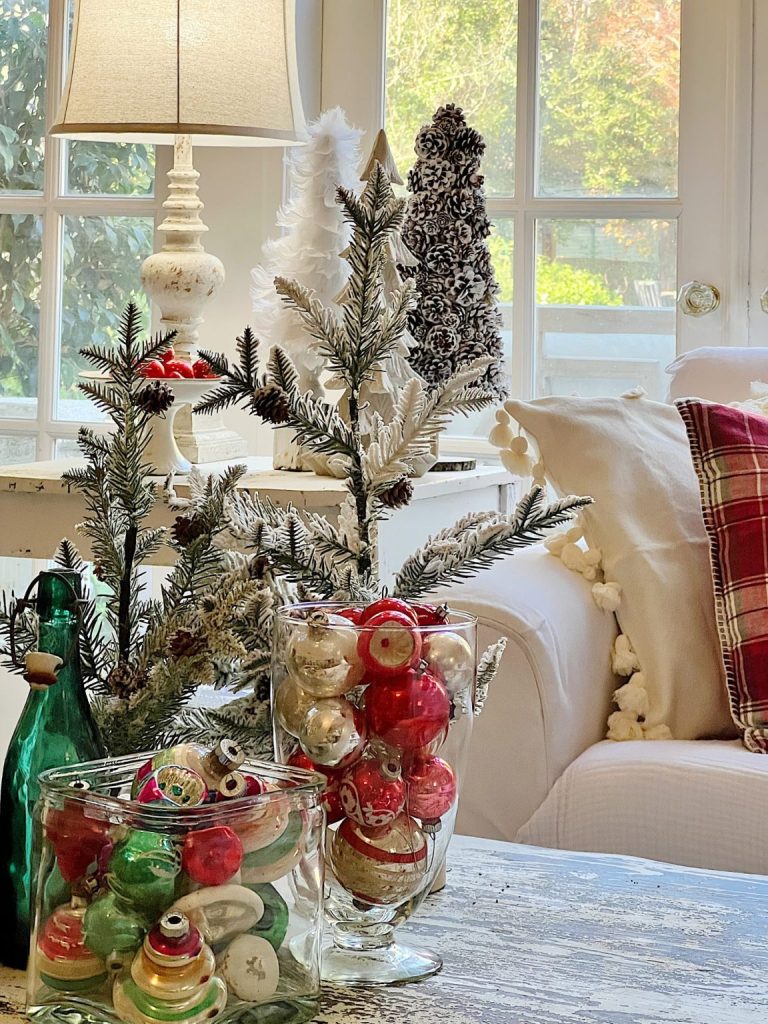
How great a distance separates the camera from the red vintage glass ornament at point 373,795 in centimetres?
61

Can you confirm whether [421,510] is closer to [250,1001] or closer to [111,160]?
[111,160]

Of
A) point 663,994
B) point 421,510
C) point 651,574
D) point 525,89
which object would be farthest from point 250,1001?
point 525,89

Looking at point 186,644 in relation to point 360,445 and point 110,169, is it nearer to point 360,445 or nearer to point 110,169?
point 360,445

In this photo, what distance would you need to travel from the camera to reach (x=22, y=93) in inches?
98.1

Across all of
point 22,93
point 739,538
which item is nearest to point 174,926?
point 739,538

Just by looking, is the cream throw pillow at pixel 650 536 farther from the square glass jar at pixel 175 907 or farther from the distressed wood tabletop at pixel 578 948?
the square glass jar at pixel 175 907

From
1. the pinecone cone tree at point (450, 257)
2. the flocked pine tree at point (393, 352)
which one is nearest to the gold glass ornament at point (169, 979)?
the flocked pine tree at point (393, 352)

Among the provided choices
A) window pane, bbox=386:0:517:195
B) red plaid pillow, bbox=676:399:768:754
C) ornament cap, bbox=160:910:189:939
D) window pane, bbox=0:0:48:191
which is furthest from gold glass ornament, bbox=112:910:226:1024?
window pane, bbox=0:0:48:191

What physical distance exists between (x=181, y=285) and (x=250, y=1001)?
1429 millimetres

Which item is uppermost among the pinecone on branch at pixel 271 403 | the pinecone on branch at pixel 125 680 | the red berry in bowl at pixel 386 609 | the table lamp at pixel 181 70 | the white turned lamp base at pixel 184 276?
the table lamp at pixel 181 70

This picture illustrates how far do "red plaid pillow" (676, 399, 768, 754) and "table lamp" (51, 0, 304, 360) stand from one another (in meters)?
0.67

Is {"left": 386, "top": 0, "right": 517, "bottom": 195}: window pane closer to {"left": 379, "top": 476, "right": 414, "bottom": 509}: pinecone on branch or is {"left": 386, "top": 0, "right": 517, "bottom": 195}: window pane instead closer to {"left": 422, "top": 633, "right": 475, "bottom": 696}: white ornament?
{"left": 379, "top": 476, "right": 414, "bottom": 509}: pinecone on branch

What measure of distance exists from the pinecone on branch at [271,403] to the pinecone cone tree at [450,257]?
1153 millimetres

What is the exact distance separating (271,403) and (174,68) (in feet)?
3.58
